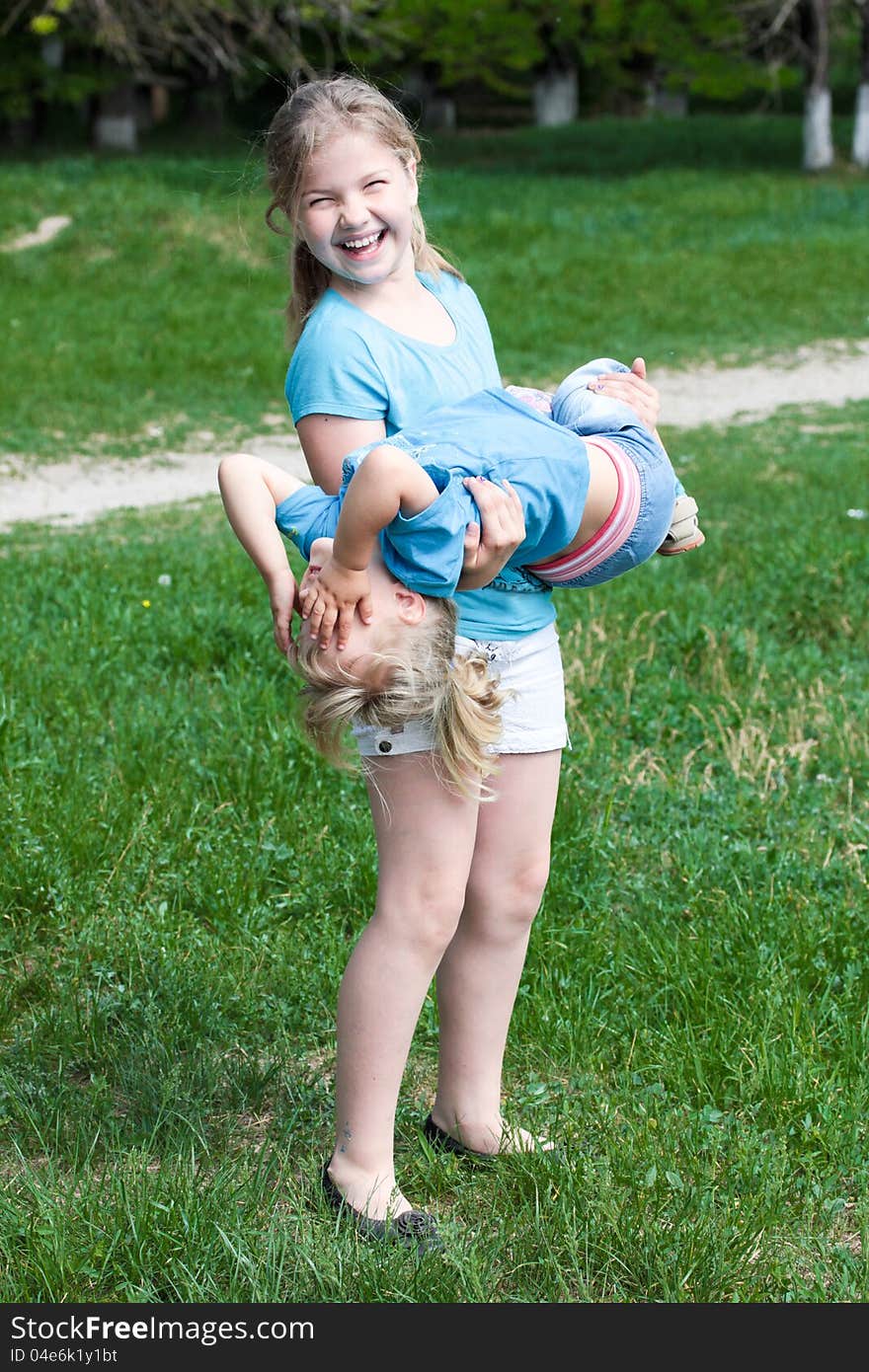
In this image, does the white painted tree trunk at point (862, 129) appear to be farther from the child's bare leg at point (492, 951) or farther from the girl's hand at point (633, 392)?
the child's bare leg at point (492, 951)

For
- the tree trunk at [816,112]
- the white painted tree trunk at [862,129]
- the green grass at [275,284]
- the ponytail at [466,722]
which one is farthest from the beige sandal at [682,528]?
the white painted tree trunk at [862,129]

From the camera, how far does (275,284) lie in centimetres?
1468

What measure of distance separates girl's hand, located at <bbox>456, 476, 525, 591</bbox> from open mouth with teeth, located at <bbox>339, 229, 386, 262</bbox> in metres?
0.48

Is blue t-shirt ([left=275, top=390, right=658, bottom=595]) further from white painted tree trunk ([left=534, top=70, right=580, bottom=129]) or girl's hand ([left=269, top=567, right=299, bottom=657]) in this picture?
white painted tree trunk ([left=534, top=70, right=580, bottom=129])

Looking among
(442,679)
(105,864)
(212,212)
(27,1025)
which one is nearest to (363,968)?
(442,679)

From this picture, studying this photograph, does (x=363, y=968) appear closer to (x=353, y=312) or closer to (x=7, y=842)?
(x=353, y=312)

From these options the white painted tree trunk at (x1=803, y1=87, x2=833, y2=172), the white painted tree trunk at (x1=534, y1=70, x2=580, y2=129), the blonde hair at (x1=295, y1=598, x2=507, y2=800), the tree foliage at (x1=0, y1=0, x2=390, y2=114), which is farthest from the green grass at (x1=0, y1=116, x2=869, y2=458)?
the white painted tree trunk at (x1=534, y1=70, x2=580, y2=129)

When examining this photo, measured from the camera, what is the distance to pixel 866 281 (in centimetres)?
1575

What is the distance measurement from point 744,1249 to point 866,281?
14.9 metres

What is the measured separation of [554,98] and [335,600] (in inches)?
1419

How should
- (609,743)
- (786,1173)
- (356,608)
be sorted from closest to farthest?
(356,608)
(786,1173)
(609,743)

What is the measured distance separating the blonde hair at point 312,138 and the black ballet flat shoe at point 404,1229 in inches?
56.3

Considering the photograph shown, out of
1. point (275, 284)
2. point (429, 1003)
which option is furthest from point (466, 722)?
point (275, 284)

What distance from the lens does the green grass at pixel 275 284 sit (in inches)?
452
